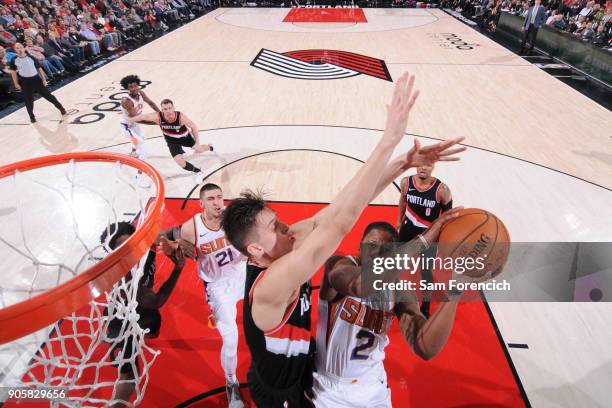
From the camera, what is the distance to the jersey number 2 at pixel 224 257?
302cm

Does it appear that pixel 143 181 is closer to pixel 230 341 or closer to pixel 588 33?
pixel 230 341

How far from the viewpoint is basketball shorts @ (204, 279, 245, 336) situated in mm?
2898

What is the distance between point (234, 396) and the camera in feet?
9.17

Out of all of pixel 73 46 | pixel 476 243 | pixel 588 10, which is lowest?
pixel 73 46

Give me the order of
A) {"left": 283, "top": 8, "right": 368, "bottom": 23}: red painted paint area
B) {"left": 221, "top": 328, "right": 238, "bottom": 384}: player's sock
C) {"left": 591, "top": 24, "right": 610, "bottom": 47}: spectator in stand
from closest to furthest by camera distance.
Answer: {"left": 221, "top": 328, "right": 238, "bottom": 384}: player's sock, {"left": 591, "top": 24, "right": 610, "bottom": 47}: spectator in stand, {"left": 283, "top": 8, "right": 368, "bottom": 23}: red painted paint area

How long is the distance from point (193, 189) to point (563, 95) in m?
8.58

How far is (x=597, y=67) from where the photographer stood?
32.0ft

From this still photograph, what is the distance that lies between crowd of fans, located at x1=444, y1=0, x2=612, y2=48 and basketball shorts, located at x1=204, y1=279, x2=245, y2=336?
1269 cm

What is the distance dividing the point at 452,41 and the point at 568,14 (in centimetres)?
464

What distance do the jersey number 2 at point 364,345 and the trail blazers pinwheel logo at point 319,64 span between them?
8.87 metres

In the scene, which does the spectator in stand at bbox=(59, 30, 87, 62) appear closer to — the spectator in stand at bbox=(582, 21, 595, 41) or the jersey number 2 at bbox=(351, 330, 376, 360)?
the jersey number 2 at bbox=(351, 330, 376, 360)

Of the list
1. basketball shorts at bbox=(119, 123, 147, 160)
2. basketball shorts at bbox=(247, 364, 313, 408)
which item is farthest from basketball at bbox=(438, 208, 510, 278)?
basketball shorts at bbox=(119, 123, 147, 160)

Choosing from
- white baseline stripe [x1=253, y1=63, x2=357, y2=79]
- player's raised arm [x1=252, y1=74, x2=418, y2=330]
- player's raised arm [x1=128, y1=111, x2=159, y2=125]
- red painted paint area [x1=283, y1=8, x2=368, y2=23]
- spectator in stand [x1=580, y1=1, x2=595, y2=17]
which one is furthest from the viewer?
red painted paint area [x1=283, y1=8, x2=368, y2=23]

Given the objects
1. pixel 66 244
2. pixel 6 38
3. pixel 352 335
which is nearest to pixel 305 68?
pixel 6 38
